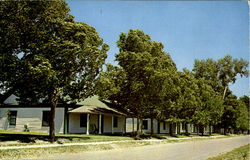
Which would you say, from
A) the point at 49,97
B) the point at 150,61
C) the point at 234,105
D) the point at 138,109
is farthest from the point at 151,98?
the point at 234,105

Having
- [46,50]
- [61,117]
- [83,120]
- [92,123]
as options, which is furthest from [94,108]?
[46,50]

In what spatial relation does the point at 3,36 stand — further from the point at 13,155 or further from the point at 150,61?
the point at 150,61

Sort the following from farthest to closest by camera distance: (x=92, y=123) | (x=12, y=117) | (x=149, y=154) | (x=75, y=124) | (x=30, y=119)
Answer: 1. (x=92, y=123)
2. (x=12, y=117)
3. (x=30, y=119)
4. (x=75, y=124)
5. (x=149, y=154)

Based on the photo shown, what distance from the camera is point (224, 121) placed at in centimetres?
5719

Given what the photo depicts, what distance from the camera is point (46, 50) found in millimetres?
15820

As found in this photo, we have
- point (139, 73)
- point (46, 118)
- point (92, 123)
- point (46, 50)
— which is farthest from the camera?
point (92, 123)

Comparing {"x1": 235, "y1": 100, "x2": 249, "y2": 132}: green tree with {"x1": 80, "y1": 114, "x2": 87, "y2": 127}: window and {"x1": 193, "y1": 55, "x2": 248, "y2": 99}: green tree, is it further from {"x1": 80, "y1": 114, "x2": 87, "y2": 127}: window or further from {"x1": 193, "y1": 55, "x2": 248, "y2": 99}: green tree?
{"x1": 80, "y1": 114, "x2": 87, "y2": 127}: window

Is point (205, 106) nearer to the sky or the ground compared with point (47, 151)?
nearer to the sky

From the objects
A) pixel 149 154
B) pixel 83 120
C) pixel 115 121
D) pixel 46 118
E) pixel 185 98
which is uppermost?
pixel 185 98

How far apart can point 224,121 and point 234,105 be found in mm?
4387

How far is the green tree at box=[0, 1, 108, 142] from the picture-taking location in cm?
1469

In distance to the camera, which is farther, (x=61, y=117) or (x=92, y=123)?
(x=92, y=123)

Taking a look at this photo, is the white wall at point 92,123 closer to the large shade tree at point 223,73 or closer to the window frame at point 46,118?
the window frame at point 46,118

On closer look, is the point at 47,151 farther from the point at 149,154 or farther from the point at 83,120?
the point at 83,120
